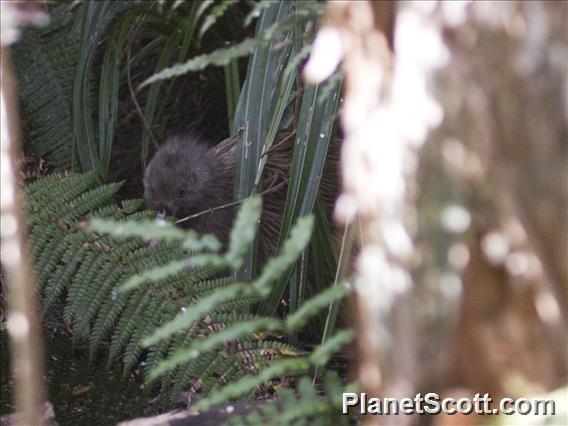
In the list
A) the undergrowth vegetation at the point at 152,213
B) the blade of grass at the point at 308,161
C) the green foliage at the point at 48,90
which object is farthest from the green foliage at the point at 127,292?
the green foliage at the point at 48,90

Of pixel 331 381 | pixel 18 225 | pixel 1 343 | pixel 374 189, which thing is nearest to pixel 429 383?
pixel 331 381

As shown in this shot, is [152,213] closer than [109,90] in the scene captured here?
Yes

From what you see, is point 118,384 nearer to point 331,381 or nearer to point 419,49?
point 331,381

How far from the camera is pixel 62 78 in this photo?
2783 mm

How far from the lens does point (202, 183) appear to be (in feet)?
9.96

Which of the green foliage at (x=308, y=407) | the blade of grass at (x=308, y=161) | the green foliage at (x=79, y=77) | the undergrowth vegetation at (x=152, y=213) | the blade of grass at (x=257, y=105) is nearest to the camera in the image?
the green foliage at (x=308, y=407)

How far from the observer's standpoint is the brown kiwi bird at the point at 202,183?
2.88m

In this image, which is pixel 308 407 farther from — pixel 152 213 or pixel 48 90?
pixel 48 90

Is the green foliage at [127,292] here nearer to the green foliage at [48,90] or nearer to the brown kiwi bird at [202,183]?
the green foliage at [48,90]

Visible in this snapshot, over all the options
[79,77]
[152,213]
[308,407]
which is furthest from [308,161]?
[308,407]

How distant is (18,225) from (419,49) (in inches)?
22.7

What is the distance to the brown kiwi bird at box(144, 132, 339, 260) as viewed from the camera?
2875 mm

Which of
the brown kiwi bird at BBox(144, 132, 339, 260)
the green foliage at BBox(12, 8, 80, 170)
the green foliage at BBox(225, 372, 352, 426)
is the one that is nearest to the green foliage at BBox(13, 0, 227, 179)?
the green foliage at BBox(12, 8, 80, 170)

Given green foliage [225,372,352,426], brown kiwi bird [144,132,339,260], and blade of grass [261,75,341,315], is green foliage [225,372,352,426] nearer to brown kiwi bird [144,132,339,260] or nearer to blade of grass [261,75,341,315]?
blade of grass [261,75,341,315]
